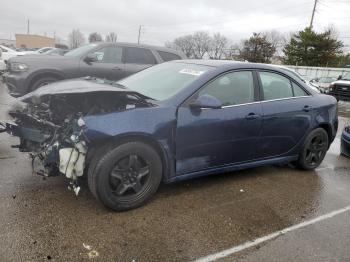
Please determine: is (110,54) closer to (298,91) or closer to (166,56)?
(166,56)

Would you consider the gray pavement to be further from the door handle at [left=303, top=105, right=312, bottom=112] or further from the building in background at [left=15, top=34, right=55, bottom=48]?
the building in background at [left=15, top=34, right=55, bottom=48]

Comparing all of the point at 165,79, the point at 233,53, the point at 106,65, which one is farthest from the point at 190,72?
the point at 233,53

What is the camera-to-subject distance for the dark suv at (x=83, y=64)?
7.80m

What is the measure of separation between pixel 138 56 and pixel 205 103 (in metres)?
5.46

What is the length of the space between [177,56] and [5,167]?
5.79m

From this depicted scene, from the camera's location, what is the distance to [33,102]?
3.88 metres

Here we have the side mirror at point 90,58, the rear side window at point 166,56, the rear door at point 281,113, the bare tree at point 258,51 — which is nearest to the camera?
the rear door at point 281,113

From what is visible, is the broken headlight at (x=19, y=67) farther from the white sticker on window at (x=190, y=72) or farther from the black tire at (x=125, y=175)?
the black tire at (x=125, y=175)

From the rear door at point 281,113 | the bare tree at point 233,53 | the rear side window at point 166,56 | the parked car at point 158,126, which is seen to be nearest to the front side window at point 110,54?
the rear side window at point 166,56

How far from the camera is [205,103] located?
377cm

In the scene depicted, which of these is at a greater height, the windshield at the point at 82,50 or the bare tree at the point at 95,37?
the bare tree at the point at 95,37

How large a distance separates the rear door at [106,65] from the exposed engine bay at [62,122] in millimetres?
4433

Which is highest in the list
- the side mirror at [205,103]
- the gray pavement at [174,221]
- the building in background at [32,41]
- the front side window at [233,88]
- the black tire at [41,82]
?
the building in background at [32,41]

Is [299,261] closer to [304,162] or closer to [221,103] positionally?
[221,103]
